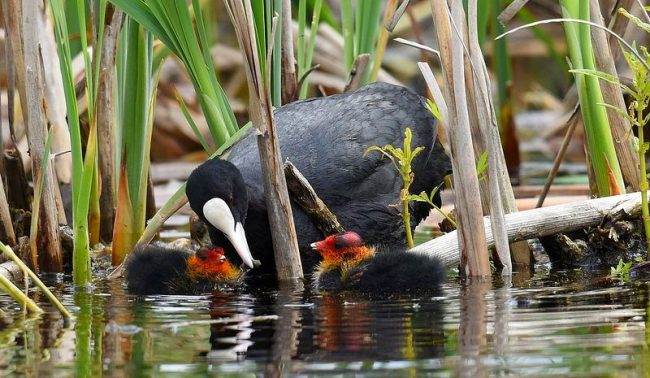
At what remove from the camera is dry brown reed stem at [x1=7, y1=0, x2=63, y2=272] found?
4.66 m

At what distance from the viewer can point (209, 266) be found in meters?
4.58

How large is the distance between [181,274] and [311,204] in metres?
0.63

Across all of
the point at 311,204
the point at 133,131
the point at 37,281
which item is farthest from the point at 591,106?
the point at 37,281

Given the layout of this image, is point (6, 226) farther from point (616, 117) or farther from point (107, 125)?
point (616, 117)

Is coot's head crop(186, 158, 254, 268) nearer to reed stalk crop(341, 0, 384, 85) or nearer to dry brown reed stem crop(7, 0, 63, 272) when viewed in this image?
dry brown reed stem crop(7, 0, 63, 272)

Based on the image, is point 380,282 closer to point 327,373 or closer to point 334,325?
point 334,325

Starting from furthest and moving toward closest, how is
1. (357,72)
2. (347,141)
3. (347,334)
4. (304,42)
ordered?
(357,72)
(304,42)
(347,141)
(347,334)

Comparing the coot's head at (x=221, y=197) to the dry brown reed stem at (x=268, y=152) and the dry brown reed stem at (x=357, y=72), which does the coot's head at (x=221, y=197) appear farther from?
the dry brown reed stem at (x=357, y=72)

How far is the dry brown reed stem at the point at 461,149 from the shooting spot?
13.6 ft

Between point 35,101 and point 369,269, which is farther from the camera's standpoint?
point 35,101

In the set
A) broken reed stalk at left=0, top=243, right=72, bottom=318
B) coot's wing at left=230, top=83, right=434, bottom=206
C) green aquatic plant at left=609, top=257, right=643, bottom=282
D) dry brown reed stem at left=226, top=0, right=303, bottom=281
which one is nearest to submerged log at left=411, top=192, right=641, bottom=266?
green aquatic plant at left=609, top=257, right=643, bottom=282

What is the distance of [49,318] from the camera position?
3.81 m

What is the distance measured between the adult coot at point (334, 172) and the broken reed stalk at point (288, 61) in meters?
0.15

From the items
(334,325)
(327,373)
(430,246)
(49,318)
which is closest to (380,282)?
(430,246)
